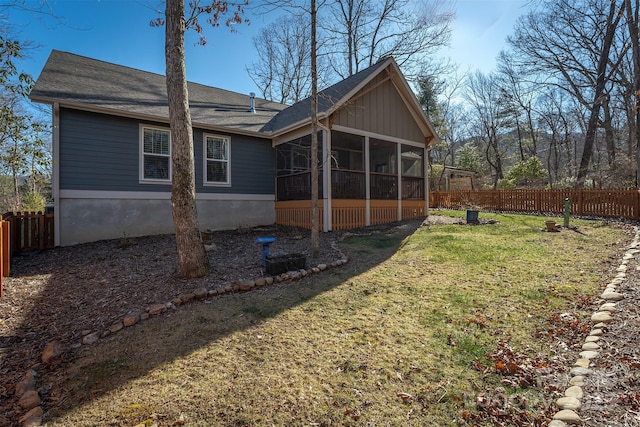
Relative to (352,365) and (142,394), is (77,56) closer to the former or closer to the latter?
(142,394)

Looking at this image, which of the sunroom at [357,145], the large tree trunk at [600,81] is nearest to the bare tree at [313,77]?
the sunroom at [357,145]

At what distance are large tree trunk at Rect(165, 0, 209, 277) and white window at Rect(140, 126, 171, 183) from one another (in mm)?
5131

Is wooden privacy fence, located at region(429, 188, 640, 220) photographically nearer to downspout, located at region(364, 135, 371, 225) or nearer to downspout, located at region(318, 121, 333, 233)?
downspout, located at region(364, 135, 371, 225)

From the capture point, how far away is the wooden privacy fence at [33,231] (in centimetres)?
711

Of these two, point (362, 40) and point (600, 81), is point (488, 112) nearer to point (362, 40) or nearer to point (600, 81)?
point (600, 81)

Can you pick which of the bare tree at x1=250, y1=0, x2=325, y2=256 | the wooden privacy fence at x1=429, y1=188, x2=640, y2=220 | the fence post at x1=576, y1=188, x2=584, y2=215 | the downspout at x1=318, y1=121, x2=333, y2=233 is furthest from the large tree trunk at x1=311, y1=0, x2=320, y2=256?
the fence post at x1=576, y1=188, x2=584, y2=215

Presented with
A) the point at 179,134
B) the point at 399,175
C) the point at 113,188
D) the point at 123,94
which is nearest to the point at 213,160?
the point at 113,188

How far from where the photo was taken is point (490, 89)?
98.8ft

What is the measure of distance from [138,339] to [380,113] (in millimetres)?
10137

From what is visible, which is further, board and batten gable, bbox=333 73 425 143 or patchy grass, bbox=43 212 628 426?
board and batten gable, bbox=333 73 425 143

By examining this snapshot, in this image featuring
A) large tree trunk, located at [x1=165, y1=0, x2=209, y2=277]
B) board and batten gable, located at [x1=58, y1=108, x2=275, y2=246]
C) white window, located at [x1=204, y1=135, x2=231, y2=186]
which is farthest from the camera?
white window, located at [x1=204, y1=135, x2=231, y2=186]

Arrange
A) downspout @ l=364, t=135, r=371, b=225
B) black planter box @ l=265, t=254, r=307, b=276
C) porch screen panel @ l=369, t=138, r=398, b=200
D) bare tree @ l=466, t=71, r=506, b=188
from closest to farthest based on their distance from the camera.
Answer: black planter box @ l=265, t=254, r=307, b=276, downspout @ l=364, t=135, r=371, b=225, porch screen panel @ l=369, t=138, r=398, b=200, bare tree @ l=466, t=71, r=506, b=188

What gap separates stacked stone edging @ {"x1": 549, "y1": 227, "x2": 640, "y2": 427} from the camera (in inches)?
81.3

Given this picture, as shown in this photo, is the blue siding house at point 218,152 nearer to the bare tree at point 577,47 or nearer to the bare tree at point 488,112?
the bare tree at point 577,47
